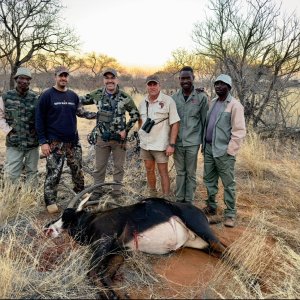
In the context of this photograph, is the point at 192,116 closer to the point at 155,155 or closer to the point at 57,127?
the point at 155,155

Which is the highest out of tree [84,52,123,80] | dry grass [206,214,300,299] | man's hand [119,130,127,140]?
tree [84,52,123,80]

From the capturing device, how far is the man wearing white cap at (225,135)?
4.47 meters

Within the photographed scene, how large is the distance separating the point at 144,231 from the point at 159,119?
1.71m

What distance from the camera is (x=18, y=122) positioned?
16.2 ft

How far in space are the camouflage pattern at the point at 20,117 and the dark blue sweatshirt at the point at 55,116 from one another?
0.30m

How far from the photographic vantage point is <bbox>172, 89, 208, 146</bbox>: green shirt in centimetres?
489

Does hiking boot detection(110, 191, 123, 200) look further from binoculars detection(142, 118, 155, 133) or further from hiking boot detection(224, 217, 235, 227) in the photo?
hiking boot detection(224, 217, 235, 227)

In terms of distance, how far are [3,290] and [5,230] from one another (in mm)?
1487

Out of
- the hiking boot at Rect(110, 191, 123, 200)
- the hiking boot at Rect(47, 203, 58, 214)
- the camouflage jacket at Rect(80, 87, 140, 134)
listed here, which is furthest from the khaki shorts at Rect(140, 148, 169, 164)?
the hiking boot at Rect(47, 203, 58, 214)

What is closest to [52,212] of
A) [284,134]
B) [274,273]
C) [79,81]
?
[274,273]

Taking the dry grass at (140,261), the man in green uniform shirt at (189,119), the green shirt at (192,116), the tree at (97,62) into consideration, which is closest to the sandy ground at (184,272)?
the dry grass at (140,261)

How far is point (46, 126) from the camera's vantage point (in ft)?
15.9

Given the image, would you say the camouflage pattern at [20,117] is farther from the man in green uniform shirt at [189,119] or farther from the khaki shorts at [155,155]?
the man in green uniform shirt at [189,119]

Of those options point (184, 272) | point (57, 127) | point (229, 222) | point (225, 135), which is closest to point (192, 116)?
point (225, 135)
